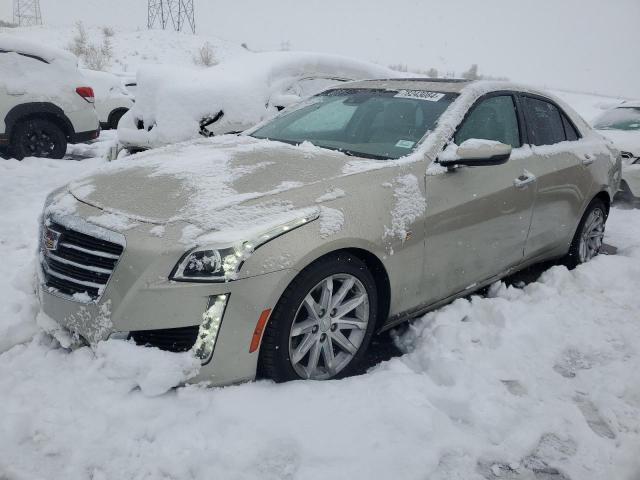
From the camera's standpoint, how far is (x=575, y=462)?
6.78 feet

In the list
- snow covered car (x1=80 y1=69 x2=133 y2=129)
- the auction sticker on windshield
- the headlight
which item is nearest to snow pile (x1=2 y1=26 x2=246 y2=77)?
snow covered car (x1=80 y1=69 x2=133 y2=129)

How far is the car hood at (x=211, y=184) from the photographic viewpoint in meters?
2.20

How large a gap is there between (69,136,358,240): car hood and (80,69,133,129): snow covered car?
8156 mm

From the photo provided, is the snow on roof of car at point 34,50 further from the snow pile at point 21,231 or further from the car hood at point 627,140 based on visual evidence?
the car hood at point 627,140

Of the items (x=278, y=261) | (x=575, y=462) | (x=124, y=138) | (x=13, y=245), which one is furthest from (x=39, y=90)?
(x=575, y=462)

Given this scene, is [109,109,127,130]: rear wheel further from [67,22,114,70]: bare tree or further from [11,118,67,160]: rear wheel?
[67,22,114,70]: bare tree

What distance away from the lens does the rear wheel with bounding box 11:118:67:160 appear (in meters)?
7.05

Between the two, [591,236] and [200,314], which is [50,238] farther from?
[591,236]

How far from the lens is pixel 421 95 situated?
130 inches

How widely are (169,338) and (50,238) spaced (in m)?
0.85

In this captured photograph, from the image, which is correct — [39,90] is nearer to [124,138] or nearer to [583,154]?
[124,138]

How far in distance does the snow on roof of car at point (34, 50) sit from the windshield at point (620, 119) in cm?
810

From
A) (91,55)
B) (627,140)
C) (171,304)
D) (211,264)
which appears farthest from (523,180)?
(91,55)

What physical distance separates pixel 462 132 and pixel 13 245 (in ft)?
12.2
